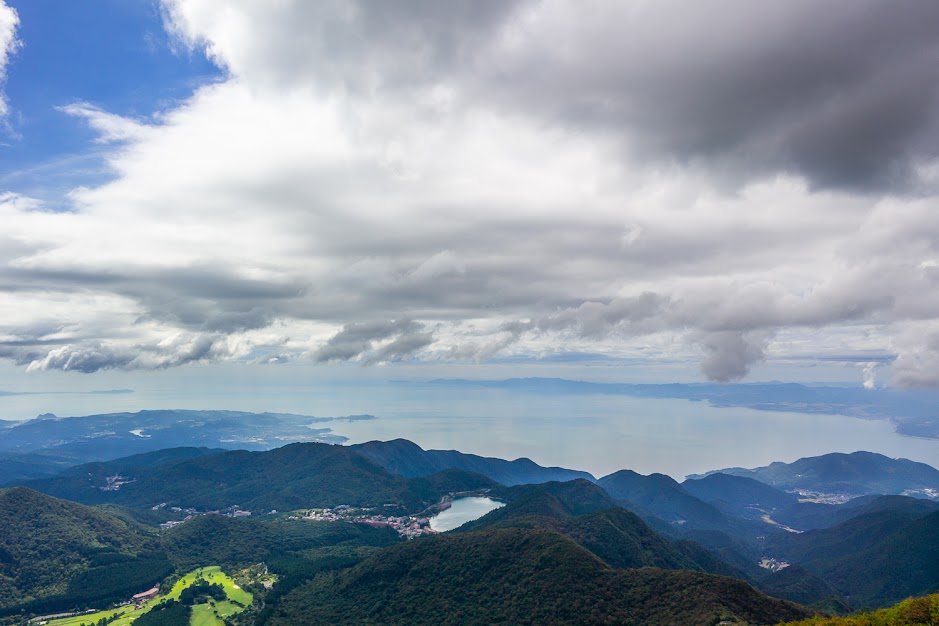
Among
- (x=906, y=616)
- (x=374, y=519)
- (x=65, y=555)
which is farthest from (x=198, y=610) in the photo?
(x=906, y=616)

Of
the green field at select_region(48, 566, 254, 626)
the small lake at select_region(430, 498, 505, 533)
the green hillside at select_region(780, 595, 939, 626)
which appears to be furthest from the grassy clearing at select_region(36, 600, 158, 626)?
the green hillside at select_region(780, 595, 939, 626)

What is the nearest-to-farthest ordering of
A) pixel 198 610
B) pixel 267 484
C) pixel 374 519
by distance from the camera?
pixel 198 610, pixel 374 519, pixel 267 484

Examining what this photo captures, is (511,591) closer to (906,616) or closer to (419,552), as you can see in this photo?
(419,552)

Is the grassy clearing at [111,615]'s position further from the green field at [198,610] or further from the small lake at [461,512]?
the small lake at [461,512]

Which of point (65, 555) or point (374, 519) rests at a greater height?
point (65, 555)

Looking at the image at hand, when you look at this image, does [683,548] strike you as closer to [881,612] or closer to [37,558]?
[881,612]

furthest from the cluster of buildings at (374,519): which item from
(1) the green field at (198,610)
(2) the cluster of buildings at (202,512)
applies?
(1) the green field at (198,610)

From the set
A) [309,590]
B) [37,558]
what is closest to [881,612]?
[309,590]
